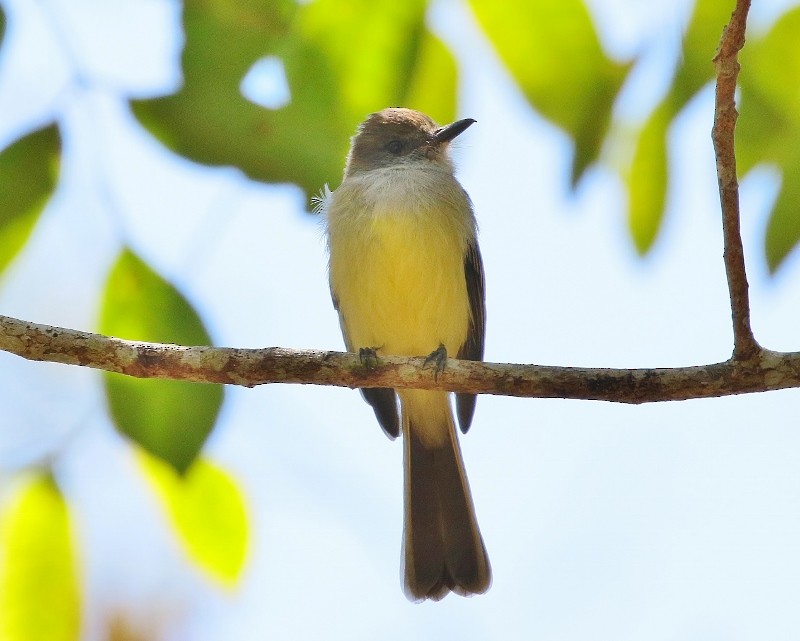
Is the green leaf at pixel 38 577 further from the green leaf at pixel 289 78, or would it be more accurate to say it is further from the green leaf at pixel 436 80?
the green leaf at pixel 436 80

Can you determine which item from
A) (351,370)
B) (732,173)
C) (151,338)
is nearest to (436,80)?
(732,173)

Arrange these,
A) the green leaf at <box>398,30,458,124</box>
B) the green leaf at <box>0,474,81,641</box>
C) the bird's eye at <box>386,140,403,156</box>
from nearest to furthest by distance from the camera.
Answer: the green leaf at <box>0,474,81,641</box>, the green leaf at <box>398,30,458,124</box>, the bird's eye at <box>386,140,403,156</box>

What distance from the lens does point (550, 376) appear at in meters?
3.05

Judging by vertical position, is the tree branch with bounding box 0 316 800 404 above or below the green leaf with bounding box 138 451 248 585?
above

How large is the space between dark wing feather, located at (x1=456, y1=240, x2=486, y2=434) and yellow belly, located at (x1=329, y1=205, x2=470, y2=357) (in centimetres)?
8

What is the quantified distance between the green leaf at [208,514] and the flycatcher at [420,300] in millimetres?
1950

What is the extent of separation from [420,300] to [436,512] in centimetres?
110

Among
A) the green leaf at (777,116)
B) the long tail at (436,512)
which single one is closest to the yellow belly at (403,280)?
the long tail at (436,512)

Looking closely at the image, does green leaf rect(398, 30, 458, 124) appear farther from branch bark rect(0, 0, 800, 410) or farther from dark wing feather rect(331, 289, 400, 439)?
dark wing feather rect(331, 289, 400, 439)

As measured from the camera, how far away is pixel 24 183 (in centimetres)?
259

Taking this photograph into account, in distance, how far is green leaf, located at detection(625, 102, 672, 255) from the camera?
105 inches

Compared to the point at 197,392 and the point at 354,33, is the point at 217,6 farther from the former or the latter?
the point at 197,392

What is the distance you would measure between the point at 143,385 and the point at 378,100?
1.04m

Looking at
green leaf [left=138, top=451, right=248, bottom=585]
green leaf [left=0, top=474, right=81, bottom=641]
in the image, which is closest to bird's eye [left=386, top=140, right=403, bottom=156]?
green leaf [left=138, top=451, right=248, bottom=585]
